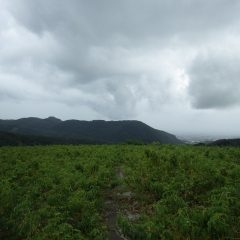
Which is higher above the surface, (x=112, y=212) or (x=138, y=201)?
(x=138, y=201)

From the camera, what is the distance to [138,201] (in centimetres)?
1611

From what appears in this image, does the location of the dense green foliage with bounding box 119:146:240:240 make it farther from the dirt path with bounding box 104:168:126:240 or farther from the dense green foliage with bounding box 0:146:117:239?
the dense green foliage with bounding box 0:146:117:239

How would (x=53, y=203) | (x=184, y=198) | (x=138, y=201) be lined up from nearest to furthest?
(x=53, y=203)
(x=184, y=198)
(x=138, y=201)

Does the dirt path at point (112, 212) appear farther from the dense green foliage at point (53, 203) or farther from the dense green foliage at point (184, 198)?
the dense green foliage at point (184, 198)

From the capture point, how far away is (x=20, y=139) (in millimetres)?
164750

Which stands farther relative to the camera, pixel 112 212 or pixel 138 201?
pixel 138 201

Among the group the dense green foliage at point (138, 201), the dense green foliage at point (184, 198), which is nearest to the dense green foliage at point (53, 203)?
the dense green foliage at point (138, 201)

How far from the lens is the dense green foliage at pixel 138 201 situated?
11.4 meters

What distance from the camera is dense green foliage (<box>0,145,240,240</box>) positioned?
1138 cm

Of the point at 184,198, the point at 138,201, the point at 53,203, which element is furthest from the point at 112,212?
the point at 184,198

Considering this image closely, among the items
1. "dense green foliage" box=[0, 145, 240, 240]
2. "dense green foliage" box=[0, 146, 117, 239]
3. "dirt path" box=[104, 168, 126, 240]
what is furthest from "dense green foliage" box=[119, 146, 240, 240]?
"dense green foliage" box=[0, 146, 117, 239]

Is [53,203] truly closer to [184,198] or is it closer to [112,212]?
[112,212]

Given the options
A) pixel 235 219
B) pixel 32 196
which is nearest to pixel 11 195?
pixel 32 196

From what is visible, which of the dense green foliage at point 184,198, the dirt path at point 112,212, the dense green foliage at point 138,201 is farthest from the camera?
the dirt path at point 112,212
